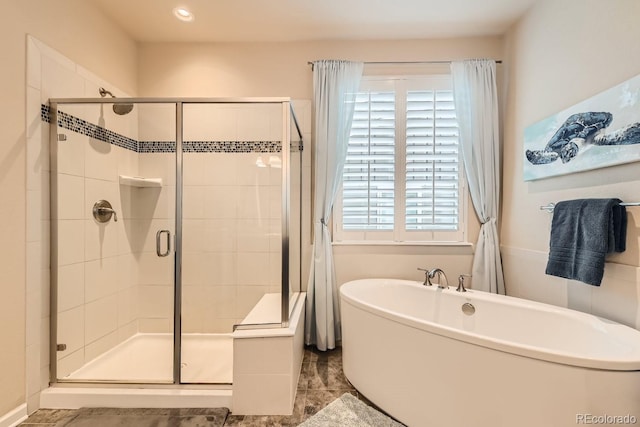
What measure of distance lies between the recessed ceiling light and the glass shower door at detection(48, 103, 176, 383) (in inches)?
33.1

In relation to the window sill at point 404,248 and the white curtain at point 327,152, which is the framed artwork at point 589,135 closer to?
the window sill at point 404,248

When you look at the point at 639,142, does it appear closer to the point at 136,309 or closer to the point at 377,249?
the point at 377,249

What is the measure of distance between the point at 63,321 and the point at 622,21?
11.9ft

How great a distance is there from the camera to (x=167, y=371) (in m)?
1.84

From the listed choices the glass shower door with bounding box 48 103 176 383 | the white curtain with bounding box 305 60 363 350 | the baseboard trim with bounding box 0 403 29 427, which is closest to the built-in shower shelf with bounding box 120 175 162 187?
the glass shower door with bounding box 48 103 176 383

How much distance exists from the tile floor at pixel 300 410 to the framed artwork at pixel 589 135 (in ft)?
6.27

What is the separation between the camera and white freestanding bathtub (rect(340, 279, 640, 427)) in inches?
42.1

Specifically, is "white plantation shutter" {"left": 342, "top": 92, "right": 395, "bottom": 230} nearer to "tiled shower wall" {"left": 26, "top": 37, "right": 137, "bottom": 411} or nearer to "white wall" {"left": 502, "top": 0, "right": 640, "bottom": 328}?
"white wall" {"left": 502, "top": 0, "right": 640, "bottom": 328}

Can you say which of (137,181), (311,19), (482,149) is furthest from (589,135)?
(137,181)

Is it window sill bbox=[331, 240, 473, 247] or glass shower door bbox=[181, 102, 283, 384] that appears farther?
window sill bbox=[331, 240, 473, 247]

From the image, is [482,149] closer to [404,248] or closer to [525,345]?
[404,248]

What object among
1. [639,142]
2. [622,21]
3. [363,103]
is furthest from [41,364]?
[622,21]

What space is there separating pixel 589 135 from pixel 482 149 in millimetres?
804

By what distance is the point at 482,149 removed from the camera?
235cm
